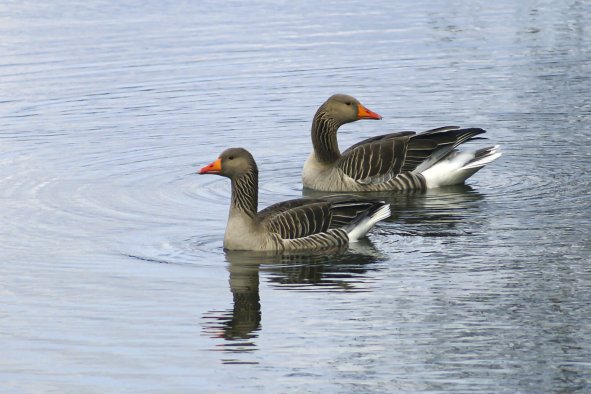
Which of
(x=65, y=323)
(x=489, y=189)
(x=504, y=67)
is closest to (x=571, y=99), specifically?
(x=504, y=67)

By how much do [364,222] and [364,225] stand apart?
3cm

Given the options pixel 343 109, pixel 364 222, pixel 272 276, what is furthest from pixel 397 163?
pixel 272 276

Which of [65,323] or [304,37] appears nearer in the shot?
[65,323]

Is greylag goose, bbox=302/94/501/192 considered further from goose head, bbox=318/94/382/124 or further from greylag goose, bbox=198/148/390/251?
greylag goose, bbox=198/148/390/251

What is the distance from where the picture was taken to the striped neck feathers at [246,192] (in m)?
15.1

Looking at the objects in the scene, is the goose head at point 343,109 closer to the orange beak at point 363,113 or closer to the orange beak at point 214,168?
the orange beak at point 363,113

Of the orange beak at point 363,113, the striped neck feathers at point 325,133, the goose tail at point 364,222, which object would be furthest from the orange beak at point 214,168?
the orange beak at point 363,113

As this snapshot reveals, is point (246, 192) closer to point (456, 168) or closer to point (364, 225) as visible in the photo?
point (364, 225)

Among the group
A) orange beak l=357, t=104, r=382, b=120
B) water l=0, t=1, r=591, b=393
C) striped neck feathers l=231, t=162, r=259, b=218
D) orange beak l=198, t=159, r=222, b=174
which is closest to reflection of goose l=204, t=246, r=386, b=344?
water l=0, t=1, r=591, b=393

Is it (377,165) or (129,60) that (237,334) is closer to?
(377,165)

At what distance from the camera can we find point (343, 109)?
1900cm

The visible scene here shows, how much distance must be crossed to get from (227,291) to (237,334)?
136 cm

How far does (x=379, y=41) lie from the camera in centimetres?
2848

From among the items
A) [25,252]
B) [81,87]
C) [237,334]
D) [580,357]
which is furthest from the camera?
[81,87]
